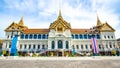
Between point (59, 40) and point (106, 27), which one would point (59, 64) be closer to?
point (59, 40)

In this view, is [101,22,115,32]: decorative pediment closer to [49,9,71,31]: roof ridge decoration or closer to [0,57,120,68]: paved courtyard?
[49,9,71,31]: roof ridge decoration

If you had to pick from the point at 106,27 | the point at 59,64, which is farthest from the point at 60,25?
the point at 59,64

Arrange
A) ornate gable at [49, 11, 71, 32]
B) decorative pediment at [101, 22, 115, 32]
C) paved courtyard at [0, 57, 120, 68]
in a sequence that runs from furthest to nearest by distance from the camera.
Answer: decorative pediment at [101, 22, 115, 32]
ornate gable at [49, 11, 71, 32]
paved courtyard at [0, 57, 120, 68]

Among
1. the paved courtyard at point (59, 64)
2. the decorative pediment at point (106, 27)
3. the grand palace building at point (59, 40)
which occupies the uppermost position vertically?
the decorative pediment at point (106, 27)

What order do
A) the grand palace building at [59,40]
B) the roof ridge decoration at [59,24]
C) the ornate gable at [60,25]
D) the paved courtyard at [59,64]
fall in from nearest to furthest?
the paved courtyard at [59,64] < the grand palace building at [59,40] < the ornate gable at [60,25] < the roof ridge decoration at [59,24]

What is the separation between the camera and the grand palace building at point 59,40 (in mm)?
44250

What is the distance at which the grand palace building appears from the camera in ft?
145

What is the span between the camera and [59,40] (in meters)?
44.3

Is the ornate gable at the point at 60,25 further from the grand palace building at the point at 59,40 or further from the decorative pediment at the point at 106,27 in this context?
the decorative pediment at the point at 106,27

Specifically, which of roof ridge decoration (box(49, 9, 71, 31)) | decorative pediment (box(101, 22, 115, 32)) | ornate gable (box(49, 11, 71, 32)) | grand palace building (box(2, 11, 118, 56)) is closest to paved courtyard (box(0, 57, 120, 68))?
grand palace building (box(2, 11, 118, 56))

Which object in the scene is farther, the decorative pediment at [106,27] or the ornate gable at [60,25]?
the decorative pediment at [106,27]

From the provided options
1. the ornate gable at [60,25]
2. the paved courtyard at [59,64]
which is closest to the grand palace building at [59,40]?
the ornate gable at [60,25]

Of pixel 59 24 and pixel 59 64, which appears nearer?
pixel 59 64

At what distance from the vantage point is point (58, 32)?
45.7 metres
